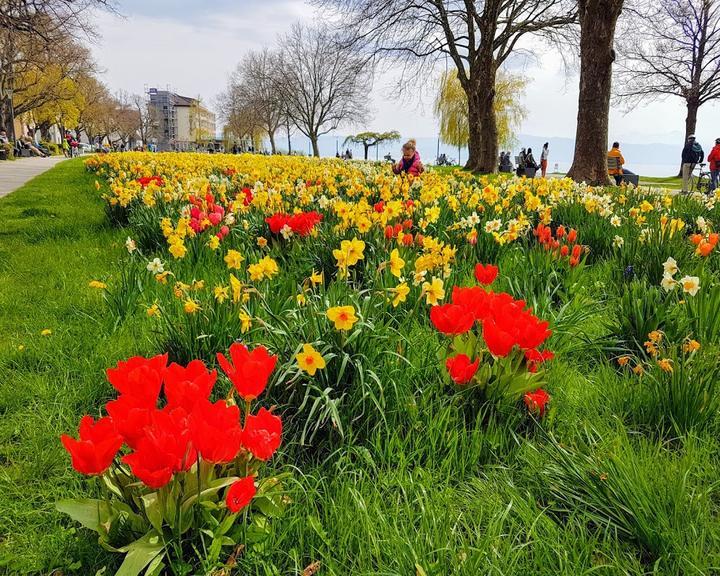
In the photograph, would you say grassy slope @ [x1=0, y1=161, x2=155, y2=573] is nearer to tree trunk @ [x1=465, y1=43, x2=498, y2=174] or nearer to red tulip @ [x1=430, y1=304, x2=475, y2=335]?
red tulip @ [x1=430, y1=304, x2=475, y2=335]

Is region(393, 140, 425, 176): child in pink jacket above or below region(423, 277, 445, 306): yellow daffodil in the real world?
above

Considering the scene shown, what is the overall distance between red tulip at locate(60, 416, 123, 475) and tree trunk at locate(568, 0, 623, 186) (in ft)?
35.5

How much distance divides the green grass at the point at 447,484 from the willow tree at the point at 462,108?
35542 mm

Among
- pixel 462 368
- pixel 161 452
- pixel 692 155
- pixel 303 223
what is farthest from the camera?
pixel 692 155

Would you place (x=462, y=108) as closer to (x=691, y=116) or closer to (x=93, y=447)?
(x=691, y=116)

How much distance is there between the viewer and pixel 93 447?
1.05 meters

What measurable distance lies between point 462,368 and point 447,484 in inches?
15.4

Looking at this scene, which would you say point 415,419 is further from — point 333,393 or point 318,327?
point 318,327

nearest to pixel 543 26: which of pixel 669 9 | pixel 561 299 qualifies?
pixel 669 9

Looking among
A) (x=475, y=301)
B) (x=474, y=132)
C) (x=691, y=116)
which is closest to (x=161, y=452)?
(x=475, y=301)

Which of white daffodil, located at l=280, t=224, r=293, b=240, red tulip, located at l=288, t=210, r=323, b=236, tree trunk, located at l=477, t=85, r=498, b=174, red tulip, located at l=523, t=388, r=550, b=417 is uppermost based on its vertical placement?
tree trunk, located at l=477, t=85, r=498, b=174

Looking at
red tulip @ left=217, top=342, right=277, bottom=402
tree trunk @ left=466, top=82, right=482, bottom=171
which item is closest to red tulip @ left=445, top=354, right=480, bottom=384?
red tulip @ left=217, top=342, right=277, bottom=402

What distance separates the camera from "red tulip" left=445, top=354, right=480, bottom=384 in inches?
67.8

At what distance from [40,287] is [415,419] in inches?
126
